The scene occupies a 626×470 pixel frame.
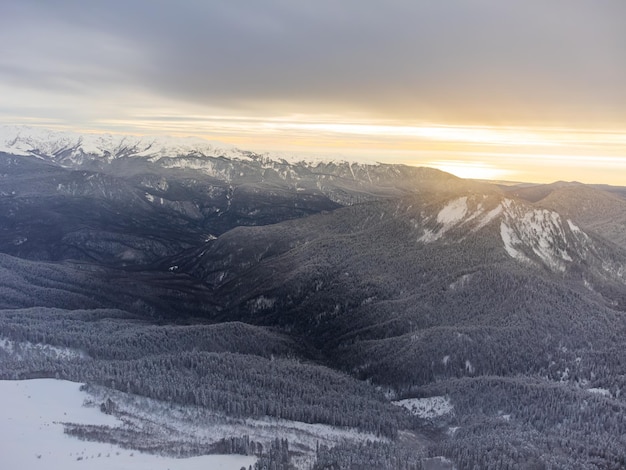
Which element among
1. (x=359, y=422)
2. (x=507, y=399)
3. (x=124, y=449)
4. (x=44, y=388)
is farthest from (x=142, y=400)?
(x=507, y=399)

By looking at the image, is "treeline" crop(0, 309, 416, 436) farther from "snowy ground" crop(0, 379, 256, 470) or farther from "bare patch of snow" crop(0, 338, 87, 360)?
"snowy ground" crop(0, 379, 256, 470)

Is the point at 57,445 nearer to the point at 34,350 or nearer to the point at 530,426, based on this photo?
the point at 34,350

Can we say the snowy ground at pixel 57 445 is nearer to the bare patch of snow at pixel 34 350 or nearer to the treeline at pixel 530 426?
the treeline at pixel 530 426

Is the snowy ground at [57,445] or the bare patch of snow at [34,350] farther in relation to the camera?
the bare patch of snow at [34,350]

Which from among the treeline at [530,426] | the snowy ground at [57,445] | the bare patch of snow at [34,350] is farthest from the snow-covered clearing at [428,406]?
the bare patch of snow at [34,350]

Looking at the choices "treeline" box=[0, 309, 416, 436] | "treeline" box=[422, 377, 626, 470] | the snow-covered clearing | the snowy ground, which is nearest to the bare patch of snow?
"treeline" box=[0, 309, 416, 436]

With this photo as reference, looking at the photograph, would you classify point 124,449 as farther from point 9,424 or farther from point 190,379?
point 190,379
